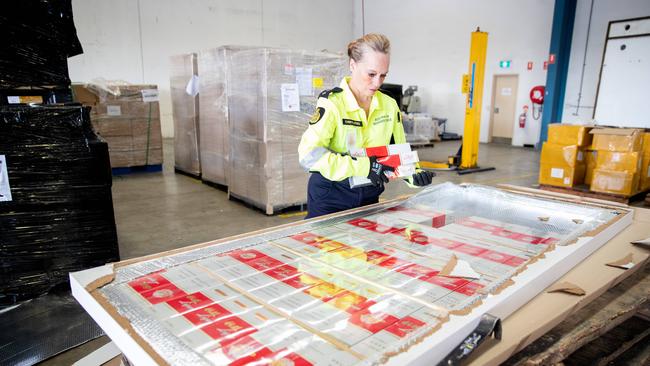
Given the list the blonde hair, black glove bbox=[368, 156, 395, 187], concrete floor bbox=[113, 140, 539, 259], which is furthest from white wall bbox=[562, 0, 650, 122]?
black glove bbox=[368, 156, 395, 187]

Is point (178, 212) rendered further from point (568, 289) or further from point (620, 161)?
point (620, 161)

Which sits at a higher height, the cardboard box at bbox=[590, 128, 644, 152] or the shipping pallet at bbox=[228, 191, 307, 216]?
the cardboard box at bbox=[590, 128, 644, 152]

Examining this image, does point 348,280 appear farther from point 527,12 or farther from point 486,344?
point 527,12

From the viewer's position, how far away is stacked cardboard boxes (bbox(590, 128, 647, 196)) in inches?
225

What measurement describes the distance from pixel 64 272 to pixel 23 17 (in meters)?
1.91

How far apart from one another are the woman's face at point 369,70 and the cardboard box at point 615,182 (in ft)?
17.2

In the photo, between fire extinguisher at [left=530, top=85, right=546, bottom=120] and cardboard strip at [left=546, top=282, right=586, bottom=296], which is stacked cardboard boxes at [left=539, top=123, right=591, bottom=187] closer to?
cardboard strip at [left=546, top=282, right=586, bottom=296]

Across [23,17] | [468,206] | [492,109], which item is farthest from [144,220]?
[492,109]

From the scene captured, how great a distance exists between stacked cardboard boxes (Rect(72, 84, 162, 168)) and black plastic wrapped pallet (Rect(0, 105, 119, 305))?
4684 mm

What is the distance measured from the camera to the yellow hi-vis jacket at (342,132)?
6.79 feet

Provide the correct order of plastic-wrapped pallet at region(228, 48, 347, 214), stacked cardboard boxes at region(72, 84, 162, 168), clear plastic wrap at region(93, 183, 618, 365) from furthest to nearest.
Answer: stacked cardboard boxes at region(72, 84, 162, 168)
plastic-wrapped pallet at region(228, 48, 347, 214)
clear plastic wrap at region(93, 183, 618, 365)

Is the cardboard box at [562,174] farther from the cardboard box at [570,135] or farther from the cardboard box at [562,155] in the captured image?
the cardboard box at [570,135]

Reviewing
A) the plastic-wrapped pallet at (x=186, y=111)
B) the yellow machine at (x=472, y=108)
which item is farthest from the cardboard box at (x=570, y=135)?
the plastic-wrapped pallet at (x=186, y=111)

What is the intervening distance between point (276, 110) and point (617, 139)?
468 centimetres
